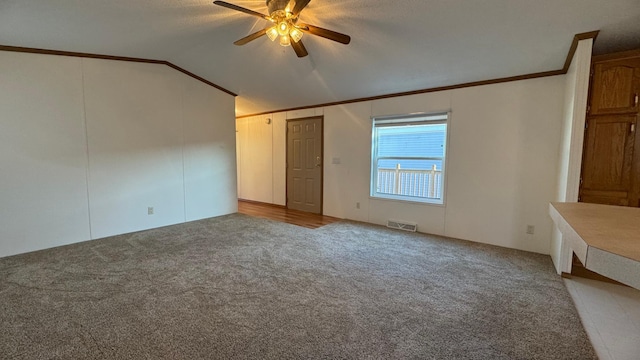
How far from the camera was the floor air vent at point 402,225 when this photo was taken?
4.37 m

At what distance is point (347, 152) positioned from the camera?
5.09 m

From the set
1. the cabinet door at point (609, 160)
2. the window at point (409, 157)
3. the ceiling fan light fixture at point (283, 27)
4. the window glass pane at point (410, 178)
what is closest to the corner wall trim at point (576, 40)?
the cabinet door at point (609, 160)

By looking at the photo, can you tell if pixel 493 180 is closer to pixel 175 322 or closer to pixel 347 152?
pixel 347 152

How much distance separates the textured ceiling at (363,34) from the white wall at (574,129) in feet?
0.75

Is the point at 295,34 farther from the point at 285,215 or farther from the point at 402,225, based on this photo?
the point at 285,215

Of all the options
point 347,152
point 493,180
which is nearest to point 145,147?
point 347,152

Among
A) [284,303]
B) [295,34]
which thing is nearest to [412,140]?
[295,34]

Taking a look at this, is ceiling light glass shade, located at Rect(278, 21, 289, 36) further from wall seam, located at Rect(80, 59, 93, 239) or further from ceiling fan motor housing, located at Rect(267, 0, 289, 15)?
wall seam, located at Rect(80, 59, 93, 239)

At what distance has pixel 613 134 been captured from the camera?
2660 millimetres

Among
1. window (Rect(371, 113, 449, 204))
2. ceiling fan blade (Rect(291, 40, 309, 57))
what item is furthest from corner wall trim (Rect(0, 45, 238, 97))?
window (Rect(371, 113, 449, 204))

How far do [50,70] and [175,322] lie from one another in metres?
3.57

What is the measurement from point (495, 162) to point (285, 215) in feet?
11.7

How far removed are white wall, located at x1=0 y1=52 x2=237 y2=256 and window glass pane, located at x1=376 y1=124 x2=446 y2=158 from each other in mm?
3035

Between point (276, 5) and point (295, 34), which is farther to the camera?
point (295, 34)
